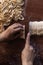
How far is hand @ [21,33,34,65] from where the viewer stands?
3.04 ft

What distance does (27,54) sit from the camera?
932 millimetres

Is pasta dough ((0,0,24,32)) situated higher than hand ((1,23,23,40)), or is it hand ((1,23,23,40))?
pasta dough ((0,0,24,32))

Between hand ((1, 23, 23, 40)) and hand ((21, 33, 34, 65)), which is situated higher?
hand ((1, 23, 23, 40))

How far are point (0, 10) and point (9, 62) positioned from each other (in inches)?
11.1

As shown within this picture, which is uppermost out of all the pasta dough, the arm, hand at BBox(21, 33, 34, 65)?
the pasta dough

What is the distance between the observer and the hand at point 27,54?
925mm

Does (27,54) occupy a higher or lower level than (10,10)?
lower

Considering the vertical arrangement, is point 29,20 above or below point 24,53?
above

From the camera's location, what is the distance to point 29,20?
3.12 feet

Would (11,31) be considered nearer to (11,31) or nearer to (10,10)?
(11,31)

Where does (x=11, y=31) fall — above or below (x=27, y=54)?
above

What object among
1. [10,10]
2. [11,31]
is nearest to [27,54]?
[11,31]

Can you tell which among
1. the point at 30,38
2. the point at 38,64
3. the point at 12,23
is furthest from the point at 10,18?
the point at 38,64

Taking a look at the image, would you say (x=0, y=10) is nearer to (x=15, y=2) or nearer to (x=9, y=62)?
(x=15, y=2)
